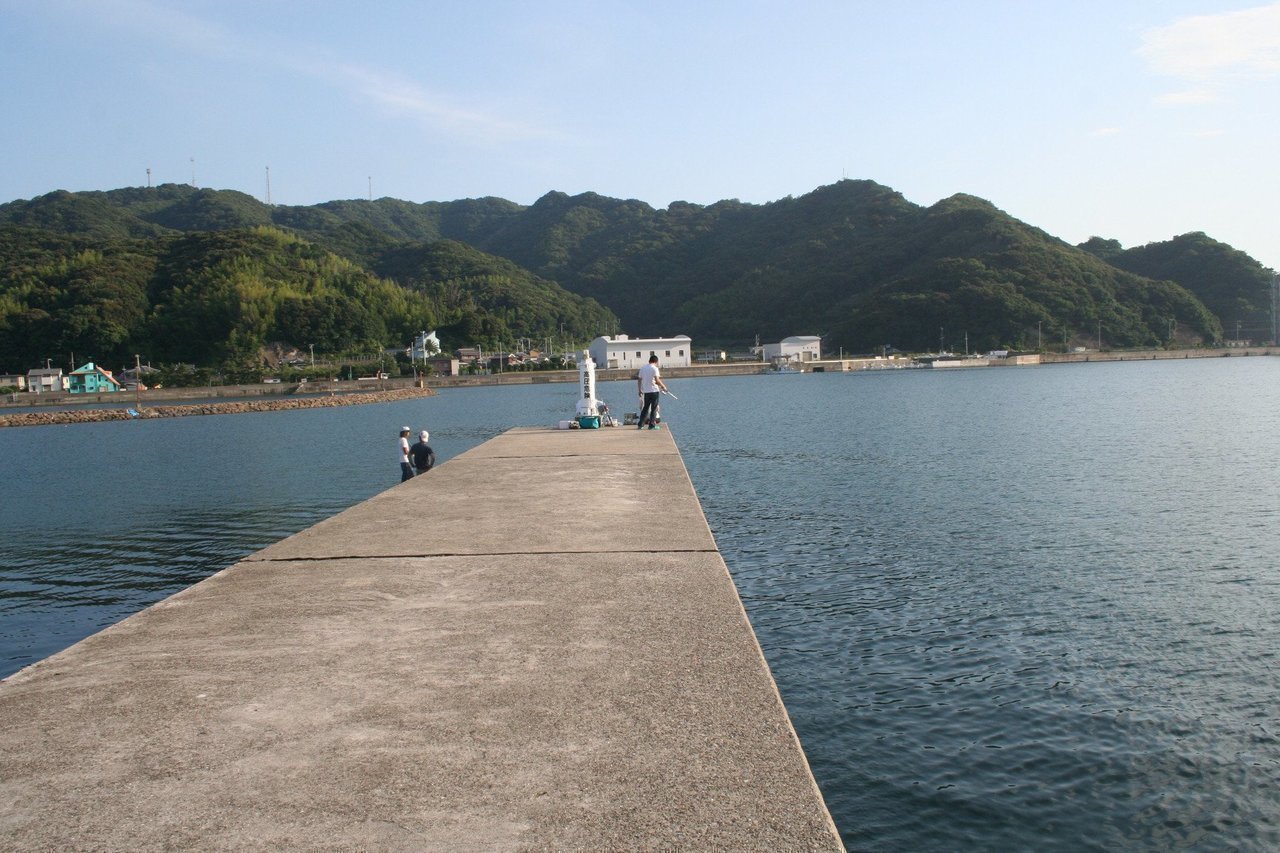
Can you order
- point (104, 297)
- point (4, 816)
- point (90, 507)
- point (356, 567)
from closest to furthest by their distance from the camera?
point (4, 816), point (356, 567), point (90, 507), point (104, 297)

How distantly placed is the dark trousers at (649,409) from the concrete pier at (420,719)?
13.4m

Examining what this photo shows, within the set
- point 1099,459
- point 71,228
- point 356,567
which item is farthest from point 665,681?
point 71,228

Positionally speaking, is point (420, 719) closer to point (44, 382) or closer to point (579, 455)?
point (579, 455)

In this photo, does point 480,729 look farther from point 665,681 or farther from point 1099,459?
point 1099,459

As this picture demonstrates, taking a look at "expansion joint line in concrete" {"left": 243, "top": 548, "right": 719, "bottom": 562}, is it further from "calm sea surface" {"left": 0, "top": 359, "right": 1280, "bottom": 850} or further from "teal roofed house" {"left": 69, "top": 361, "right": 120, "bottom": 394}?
"teal roofed house" {"left": 69, "top": 361, "right": 120, "bottom": 394}

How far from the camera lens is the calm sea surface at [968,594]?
21.2 ft

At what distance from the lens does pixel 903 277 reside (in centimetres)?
15275

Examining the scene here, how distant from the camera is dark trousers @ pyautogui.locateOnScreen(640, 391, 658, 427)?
20656 millimetres

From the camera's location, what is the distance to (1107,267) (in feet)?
479

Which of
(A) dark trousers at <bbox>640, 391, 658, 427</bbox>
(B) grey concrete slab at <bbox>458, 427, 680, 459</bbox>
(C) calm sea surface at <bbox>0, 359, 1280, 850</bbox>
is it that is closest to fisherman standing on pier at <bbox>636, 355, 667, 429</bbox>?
(A) dark trousers at <bbox>640, 391, 658, 427</bbox>

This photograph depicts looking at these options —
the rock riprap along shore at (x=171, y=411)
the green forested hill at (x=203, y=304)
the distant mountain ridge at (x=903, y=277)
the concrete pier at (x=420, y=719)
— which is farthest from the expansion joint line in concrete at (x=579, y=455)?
the distant mountain ridge at (x=903, y=277)

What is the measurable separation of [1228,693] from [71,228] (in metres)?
190

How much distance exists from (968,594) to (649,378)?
10797mm

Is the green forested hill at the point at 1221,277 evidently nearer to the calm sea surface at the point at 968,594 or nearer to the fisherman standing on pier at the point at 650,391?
the calm sea surface at the point at 968,594
